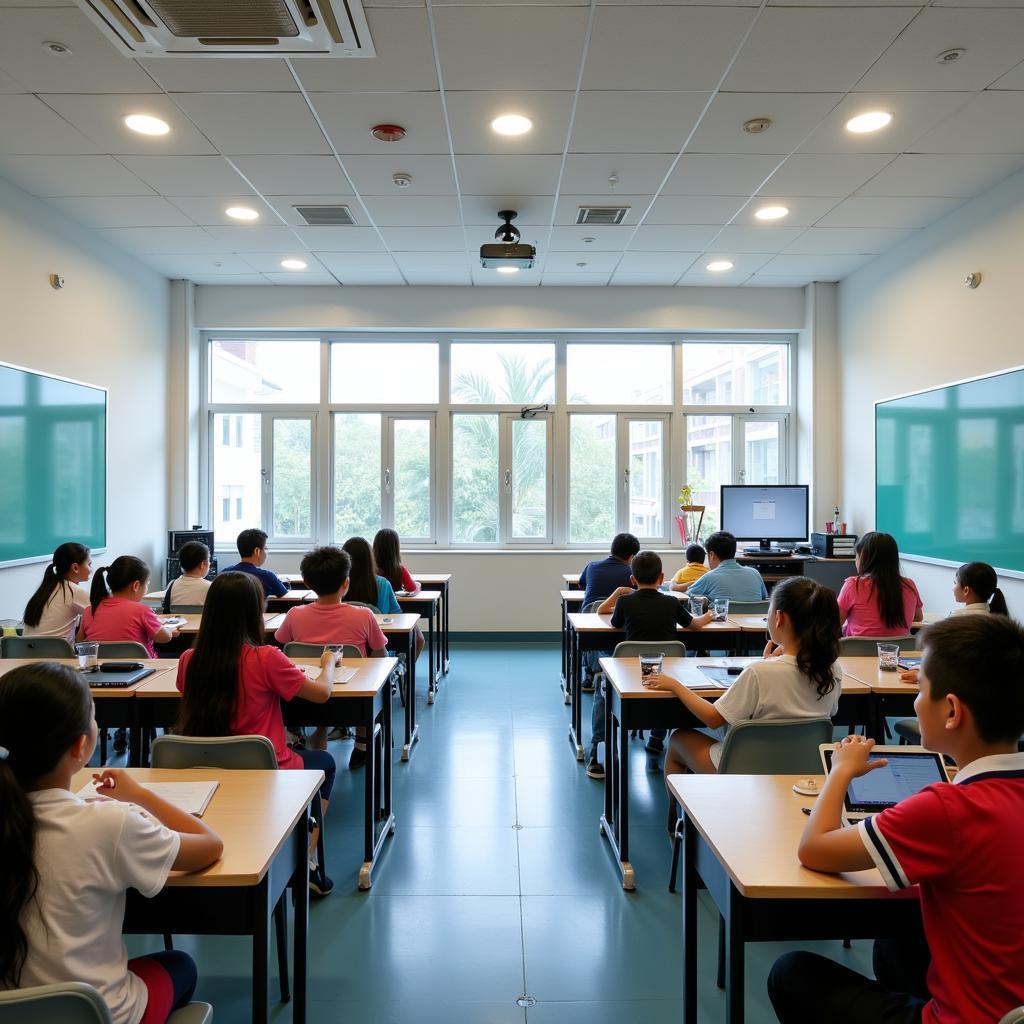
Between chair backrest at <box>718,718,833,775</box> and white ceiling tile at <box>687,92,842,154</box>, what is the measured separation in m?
3.16

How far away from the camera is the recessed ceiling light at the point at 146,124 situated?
13.4 ft

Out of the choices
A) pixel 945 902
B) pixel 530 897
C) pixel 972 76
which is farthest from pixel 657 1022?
pixel 972 76

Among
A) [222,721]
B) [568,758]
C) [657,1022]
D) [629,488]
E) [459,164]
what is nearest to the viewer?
[657,1022]

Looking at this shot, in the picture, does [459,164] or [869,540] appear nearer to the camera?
[869,540]

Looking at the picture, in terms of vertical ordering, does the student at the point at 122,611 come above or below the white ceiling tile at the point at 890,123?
below

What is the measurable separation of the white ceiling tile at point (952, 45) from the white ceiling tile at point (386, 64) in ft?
6.97

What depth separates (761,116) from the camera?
405 centimetres

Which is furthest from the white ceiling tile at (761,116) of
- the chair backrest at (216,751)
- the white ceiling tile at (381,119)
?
the chair backrest at (216,751)

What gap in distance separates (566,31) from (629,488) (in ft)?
17.1

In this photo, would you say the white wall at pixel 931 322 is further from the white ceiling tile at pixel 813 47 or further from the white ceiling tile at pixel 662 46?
the white ceiling tile at pixel 662 46

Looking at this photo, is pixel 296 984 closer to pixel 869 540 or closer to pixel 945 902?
pixel 945 902

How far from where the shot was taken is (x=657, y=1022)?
211 centimetres

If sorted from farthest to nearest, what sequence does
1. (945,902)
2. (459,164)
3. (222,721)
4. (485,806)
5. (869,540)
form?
1. (459,164)
2. (869,540)
3. (485,806)
4. (222,721)
5. (945,902)

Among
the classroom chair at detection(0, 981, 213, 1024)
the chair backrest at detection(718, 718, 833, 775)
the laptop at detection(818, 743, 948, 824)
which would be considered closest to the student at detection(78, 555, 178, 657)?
the classroom chair at detection(0, 981, 213, 1024)
